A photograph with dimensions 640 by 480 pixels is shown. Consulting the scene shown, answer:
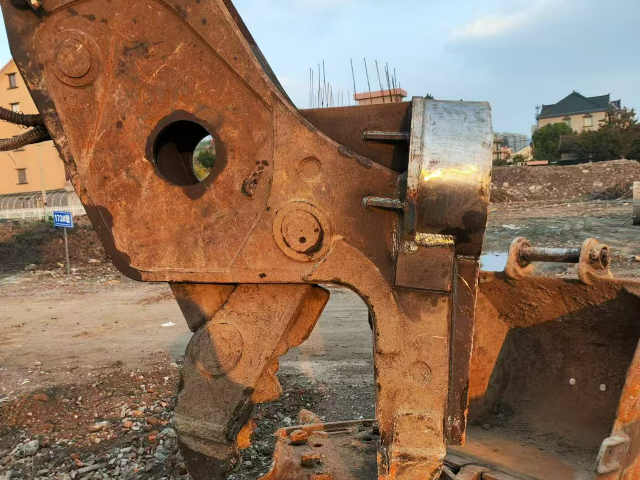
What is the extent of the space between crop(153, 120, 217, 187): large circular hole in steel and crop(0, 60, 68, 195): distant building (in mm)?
26852

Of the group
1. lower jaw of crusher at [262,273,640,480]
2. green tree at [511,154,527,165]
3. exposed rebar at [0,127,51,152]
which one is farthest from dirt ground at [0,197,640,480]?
green tree at [511,154,527,165]

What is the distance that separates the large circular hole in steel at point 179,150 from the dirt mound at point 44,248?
40.5 feet

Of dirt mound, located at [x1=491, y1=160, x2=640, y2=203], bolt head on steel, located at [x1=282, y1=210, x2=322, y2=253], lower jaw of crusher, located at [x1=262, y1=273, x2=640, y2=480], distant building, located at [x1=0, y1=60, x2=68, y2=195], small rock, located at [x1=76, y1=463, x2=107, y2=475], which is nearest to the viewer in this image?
bolt head on steel, located at [x1=282, y1=210, x2=322, y2=253]

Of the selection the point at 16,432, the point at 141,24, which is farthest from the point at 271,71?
the point at 16,432

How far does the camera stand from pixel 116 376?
573 centimetres

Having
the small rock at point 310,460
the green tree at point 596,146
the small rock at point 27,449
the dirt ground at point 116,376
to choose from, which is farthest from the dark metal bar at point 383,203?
the green tree at point 596,146

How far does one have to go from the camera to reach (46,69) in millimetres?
1928

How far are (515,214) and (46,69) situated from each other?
776 inches

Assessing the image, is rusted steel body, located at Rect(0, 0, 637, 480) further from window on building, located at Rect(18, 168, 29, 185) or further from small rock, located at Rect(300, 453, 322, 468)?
window on building, located at Rect(18, 168, 29, 185)

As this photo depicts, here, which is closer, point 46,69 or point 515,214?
point 46,69

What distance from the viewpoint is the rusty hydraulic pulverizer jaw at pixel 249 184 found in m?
1.87

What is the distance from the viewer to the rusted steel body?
1.87m

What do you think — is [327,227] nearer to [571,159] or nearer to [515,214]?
[515,214]

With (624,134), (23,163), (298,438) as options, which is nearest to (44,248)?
(298,438)
